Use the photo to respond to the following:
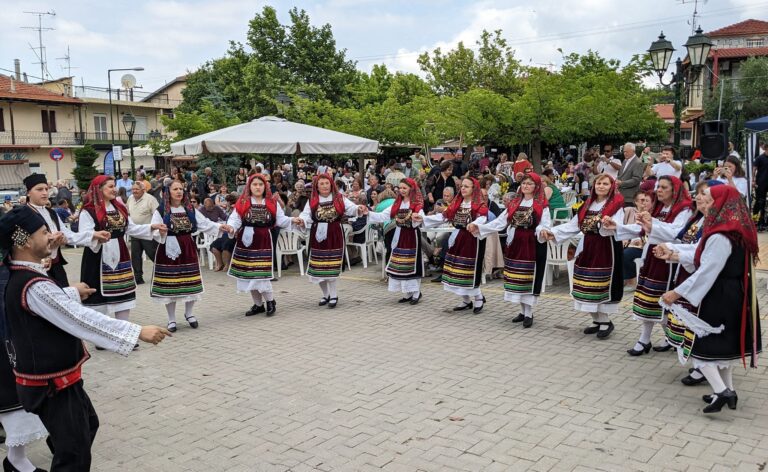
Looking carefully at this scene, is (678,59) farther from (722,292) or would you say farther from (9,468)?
(9,468)

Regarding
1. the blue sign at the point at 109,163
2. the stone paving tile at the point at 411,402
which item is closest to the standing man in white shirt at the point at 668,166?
the stone paving tile at the point at 411,402

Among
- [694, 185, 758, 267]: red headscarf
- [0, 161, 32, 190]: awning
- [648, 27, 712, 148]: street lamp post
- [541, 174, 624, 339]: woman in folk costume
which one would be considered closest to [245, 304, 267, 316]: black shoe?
[541, 174, 624, 339]: woman in folk costume

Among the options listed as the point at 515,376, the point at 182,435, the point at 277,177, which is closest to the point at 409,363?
the point at 515,376

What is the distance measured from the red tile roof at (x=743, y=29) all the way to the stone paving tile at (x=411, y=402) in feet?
191

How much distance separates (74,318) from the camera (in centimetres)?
348

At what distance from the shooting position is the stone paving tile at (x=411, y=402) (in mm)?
4492

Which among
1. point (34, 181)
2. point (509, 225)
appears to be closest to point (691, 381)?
point (509, 225)

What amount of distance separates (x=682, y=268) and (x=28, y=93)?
45453 mm

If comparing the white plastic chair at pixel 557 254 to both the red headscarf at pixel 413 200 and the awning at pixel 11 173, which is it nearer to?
the red headscarf at pixel 413 200

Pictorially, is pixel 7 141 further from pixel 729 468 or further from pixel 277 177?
pixel 729 468

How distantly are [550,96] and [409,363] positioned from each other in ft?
35.2

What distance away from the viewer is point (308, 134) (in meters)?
13.1

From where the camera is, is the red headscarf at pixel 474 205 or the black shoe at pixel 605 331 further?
the red headscarf at pixel 474 205

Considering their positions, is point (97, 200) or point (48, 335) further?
point (97, 200)
